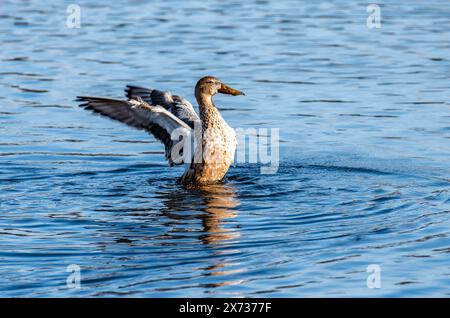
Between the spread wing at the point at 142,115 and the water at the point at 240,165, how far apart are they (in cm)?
65

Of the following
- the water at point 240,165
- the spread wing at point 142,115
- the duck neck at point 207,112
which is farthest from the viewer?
the duck neck at point 207,112

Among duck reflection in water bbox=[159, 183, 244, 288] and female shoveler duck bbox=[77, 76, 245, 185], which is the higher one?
female shoveler duck bbox=[77, 76, 245, 185]

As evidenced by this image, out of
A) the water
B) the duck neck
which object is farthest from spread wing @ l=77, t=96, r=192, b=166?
the water

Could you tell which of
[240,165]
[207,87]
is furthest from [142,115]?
[240,165]

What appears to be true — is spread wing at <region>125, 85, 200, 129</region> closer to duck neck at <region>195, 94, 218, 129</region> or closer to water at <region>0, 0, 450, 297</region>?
duck neck at <region>195, 94, 218, 129</region>

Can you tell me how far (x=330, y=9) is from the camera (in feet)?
72.7

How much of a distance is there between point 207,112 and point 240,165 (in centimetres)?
128

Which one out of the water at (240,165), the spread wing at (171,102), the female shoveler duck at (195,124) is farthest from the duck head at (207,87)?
the water at (240,165)

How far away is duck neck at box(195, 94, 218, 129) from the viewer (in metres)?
10.6

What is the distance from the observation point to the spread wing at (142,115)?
1013cm

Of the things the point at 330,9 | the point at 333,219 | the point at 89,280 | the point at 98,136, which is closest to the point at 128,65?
the point at 98,136

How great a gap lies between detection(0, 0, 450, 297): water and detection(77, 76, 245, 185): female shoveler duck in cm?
24

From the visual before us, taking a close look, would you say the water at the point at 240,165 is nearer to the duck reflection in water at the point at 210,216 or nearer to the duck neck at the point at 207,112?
the duck reflection in water at the point at 210,216

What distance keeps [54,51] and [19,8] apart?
197 inches
